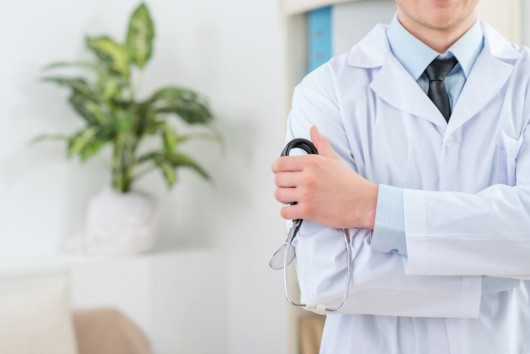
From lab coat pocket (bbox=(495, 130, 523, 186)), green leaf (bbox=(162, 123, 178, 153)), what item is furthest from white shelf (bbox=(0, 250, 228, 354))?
lab coat pocket (bbox=(495, 130, 523, 186))

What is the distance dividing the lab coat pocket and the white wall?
74.0 inches

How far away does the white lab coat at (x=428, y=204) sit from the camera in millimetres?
1300

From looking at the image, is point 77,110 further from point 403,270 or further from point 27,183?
point 403,270

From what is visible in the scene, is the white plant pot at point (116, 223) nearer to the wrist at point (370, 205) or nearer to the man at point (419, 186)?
the man at point (419, 186)

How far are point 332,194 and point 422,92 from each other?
0.82ft

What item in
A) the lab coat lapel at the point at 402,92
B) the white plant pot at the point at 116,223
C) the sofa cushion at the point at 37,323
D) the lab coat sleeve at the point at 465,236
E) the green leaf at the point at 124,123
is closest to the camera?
the lab coat sleeve at the point at 465,236

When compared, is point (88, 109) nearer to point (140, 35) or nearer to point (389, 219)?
point (140, 35)

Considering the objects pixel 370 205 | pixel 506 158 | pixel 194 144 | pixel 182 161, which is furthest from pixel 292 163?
pixel 194 144

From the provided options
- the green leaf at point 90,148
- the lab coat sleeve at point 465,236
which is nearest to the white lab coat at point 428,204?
the lab coat sleeve at point 465,236

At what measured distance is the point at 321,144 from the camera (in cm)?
136

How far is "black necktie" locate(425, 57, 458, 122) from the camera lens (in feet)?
4.70

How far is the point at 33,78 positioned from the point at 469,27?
2208 millimetres

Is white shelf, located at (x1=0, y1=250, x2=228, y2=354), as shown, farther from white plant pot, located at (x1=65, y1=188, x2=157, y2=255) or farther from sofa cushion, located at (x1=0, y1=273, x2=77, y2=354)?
sofa cushion, located at (x1=0, y1=273, x2=77, y2=354)

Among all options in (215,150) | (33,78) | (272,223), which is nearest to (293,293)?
(272,223)
